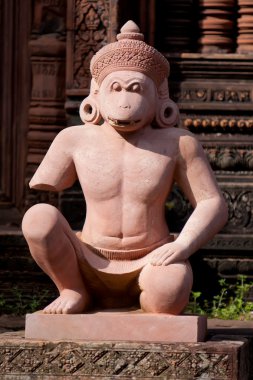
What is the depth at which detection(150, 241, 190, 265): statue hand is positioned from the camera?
10.0 meters

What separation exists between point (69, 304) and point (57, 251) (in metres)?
0.32

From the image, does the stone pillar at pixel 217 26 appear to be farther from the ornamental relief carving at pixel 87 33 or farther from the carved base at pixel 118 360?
the carved base at pixel 118 360

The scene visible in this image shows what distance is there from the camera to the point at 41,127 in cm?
1477

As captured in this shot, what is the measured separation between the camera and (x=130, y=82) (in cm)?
1030

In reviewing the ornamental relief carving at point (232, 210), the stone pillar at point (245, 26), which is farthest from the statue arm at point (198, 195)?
the stone pillar at point (245, 26)

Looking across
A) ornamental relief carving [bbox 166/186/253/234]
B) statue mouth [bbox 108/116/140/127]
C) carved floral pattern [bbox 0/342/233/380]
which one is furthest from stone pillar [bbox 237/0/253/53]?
carved floral pattern [bbox 0/342/233/380]

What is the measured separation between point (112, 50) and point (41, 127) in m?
4.47

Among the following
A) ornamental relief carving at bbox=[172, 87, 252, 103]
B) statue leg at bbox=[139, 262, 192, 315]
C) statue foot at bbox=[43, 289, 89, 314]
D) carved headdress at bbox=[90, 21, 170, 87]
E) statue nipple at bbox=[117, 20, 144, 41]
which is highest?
statue nipple at bbox=[117, 20, 144, 41]

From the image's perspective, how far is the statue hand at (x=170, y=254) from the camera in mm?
10039

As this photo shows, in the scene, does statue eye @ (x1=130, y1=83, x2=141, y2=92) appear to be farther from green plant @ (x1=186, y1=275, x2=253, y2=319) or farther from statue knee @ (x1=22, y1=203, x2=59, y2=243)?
green plant @ (x1=186, y1=275, x2=253, y2=319)

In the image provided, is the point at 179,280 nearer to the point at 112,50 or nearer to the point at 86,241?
the point at 86,241

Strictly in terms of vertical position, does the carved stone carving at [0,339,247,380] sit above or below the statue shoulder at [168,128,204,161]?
below

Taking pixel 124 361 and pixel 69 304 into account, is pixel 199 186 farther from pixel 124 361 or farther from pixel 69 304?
pixel 124 361

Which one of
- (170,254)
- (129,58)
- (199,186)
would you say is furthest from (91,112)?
(170,254)
